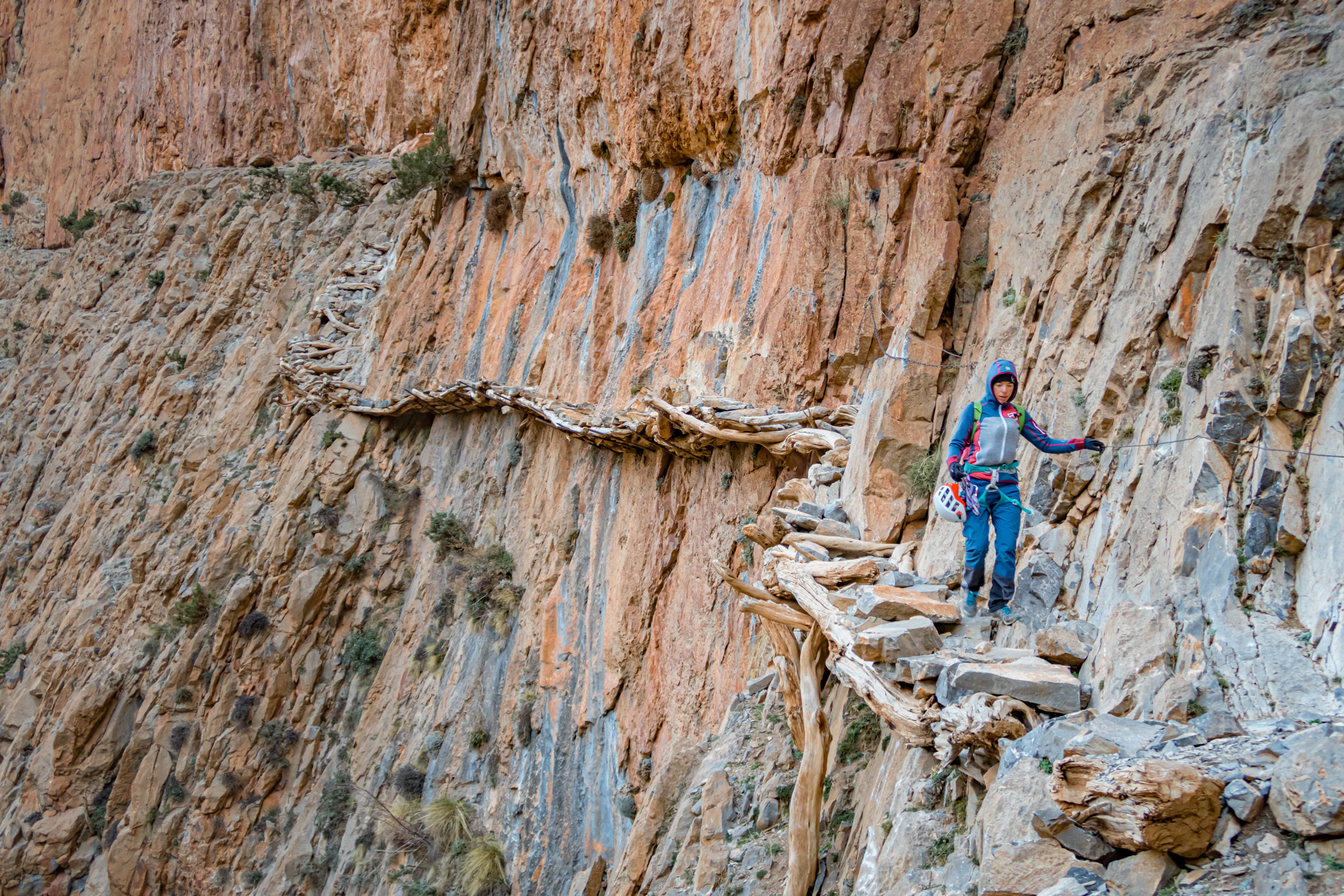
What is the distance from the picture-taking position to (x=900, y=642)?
4.87m

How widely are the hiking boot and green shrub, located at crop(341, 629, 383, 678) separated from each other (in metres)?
14.7

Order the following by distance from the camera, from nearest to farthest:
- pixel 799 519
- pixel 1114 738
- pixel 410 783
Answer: pixel 1114 738 → pixel 799 519 → pixel 410 783

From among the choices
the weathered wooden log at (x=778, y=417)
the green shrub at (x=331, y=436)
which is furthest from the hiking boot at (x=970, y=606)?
the green shrub at (x=331, y=436)

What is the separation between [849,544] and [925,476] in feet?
2.67

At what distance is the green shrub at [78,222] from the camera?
35.0 m

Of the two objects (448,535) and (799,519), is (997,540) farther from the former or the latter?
(448,535)

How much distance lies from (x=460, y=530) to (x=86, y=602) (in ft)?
35.9

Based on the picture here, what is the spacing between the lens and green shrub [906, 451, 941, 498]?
23.3 feet

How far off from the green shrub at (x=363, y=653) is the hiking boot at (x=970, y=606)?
48.2 ft

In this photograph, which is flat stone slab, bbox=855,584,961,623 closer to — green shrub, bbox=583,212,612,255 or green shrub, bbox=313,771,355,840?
green shrub, bbox=583,212,612,255

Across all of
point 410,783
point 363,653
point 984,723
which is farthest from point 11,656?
point 984,723

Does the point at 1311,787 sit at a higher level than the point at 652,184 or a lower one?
lower

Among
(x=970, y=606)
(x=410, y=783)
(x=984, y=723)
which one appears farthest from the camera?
(x=410, y=783)

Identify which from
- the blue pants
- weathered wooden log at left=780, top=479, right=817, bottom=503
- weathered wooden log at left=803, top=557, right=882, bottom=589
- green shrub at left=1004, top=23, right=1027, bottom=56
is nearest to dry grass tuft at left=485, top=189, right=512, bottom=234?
weathered wooden log at left=780, top=479, right=817, bottom=503
